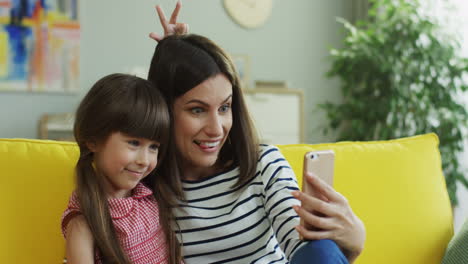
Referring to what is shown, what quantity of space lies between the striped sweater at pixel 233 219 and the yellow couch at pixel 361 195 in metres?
0.32

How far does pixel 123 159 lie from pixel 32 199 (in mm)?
382

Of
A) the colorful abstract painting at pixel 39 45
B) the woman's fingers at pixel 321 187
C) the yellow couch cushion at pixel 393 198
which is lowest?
the yellow couch cushion at pixel 393 198

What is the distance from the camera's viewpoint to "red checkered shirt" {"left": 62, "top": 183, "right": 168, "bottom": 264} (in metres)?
1.21

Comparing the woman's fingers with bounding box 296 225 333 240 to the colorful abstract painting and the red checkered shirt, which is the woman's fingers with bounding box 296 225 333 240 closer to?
the red checkered shirt

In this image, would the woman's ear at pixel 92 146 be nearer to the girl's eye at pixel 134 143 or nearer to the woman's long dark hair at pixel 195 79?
the girl's eye at pixel 134 143

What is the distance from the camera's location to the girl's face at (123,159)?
1195 millimetres

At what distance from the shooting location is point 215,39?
454 cm

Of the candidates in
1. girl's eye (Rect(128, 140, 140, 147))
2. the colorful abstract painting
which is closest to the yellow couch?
girl's eye (Rect(128, 140, 140, 147))

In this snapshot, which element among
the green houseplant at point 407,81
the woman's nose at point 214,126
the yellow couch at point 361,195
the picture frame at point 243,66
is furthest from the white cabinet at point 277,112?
the woman's nose at point 214,126

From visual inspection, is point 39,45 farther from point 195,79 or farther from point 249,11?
point 195,79

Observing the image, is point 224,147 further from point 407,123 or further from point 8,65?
point 8,65

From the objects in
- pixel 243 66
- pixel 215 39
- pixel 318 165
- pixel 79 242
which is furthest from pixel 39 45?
pixel 318 165

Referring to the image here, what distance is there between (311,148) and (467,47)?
2282 mm

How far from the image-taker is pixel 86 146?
1258mm
